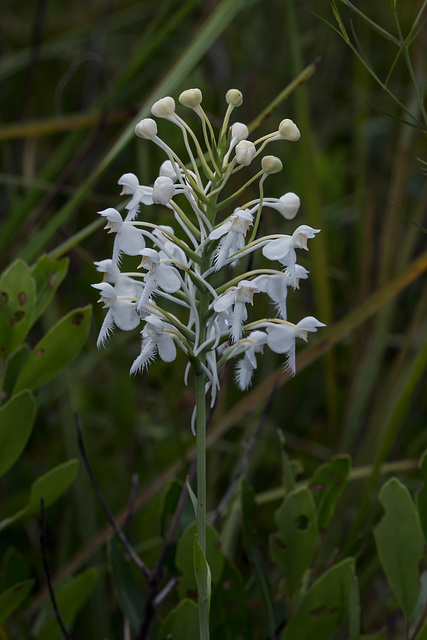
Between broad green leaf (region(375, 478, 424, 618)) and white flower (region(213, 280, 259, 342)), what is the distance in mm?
375

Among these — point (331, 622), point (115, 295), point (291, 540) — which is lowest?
point (331, 622)

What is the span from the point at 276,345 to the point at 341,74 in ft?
8.53

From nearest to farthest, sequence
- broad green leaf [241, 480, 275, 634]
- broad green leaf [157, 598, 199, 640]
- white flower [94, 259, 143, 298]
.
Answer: white flower [94, 259, 143, 298]
broad green leaf [157, 598, 199, 640]
broad green leaf [241, 480, 275, 634]

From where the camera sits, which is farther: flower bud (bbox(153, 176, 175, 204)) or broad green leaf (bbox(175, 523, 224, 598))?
broad green leaf (bbox(175, 523, 224, 598))

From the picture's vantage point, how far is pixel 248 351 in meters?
1.03

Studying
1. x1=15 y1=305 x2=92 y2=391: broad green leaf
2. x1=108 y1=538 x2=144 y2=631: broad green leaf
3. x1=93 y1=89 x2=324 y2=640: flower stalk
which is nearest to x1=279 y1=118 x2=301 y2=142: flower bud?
x1=93 y1=89 x2=324 y2=640: flower stalk

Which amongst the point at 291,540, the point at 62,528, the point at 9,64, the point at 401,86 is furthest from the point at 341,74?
the point at 291,540

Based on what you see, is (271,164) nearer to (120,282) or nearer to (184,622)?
(120,282)

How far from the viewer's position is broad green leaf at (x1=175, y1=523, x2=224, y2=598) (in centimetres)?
114

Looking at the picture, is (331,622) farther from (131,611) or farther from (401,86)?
(401,86)

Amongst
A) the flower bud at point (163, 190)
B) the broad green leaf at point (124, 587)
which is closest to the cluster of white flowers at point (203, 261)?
the flower bud at point (163, 190)

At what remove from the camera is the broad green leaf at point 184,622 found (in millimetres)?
1080

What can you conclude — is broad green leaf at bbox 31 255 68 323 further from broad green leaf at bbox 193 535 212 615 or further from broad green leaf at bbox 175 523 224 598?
broad green leaf at bbox 193 535 212 615

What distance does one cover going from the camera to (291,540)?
46.4 inches
